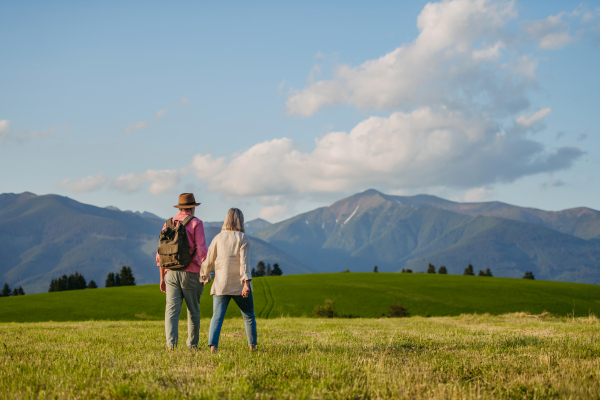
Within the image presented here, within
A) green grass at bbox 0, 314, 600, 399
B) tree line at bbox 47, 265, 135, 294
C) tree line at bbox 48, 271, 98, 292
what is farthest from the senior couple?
tree line at bbox 48, 271, 98, 292

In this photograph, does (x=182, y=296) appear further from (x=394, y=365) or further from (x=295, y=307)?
(x=295, y=307)

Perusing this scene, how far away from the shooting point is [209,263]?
8.93m

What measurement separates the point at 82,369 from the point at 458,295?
8617cm

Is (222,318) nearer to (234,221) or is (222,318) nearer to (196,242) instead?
(196,242)

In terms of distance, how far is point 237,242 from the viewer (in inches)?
343

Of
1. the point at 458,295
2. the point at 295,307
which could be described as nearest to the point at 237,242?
the point at 295,307

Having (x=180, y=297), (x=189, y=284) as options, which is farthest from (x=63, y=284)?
(x=189, y=284)

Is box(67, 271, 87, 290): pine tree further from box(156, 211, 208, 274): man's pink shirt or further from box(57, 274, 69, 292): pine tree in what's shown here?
box(156, 211, 208, 274): man's pink shirt

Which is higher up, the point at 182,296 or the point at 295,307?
the point at 182,296

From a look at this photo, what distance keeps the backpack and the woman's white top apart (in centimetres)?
77

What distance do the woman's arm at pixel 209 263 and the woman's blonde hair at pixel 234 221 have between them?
371mm

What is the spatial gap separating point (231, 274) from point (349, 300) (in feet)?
234

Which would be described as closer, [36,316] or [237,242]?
[237,242]

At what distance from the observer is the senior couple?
8625 mm
